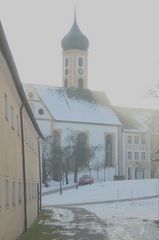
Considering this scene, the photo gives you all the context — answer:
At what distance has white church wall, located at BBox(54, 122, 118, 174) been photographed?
100 metres

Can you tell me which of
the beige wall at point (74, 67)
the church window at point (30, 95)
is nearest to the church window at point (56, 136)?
the church window at point (30, 95)

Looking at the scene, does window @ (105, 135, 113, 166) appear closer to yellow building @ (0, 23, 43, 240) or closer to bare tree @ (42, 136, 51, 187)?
bare tree @ (42, 136, 51, 187)

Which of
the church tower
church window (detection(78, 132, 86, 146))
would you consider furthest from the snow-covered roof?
church window (detection(78, 132, 86, 146))

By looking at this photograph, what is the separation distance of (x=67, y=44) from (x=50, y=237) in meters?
A: 92.7

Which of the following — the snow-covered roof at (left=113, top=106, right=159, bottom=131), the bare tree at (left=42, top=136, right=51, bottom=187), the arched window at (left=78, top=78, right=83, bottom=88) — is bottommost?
the bare tree at (left=42, top=136, right=51, bottom=187)

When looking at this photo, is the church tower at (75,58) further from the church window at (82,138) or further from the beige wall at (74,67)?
the church window at (82,138)

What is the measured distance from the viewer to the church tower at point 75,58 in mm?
111250

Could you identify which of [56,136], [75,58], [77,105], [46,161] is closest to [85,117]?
[77,105]

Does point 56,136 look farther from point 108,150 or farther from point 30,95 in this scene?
point 108,150

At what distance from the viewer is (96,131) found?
105m

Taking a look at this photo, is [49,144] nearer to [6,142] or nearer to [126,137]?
[126,137]

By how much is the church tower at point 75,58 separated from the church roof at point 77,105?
3674 mm

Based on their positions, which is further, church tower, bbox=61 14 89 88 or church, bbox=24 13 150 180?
church tower, bbox=61 14 89 88

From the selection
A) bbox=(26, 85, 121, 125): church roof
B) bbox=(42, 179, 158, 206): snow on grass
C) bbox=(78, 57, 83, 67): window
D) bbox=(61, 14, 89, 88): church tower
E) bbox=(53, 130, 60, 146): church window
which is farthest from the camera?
bbox=(78, 57, 83, 67): window
